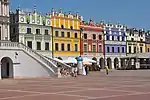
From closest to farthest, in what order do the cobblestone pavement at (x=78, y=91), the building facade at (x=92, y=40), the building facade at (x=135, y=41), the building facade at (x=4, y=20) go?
the cobblestone pavement at (x=78, y=91)
the building facade at (x=4, y=20)
the building facade at (x=92, y=40)
the building facade at (x=135, y=41)

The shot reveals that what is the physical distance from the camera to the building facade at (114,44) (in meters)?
84.2

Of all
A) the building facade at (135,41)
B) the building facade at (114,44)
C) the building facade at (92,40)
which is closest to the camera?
the building facade at (92,40)

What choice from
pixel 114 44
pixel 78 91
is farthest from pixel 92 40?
pixel 78 91

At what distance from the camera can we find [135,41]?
300 feet

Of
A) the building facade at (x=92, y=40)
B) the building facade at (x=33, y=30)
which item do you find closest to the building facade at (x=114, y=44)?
the building facade at (x=92, y=40)

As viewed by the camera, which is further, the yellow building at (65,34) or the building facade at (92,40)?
the building facade at (92,40)

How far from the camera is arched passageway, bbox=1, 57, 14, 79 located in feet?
147

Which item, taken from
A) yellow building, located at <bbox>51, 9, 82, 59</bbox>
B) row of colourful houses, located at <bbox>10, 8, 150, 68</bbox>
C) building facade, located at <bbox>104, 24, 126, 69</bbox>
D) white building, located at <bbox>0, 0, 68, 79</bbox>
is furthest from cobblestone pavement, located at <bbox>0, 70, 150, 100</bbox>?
building facade, located at <bbox>104, 24, 126, 69</bbox>

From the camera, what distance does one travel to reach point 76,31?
76438mm

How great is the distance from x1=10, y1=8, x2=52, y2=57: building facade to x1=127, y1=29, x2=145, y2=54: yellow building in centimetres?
2664

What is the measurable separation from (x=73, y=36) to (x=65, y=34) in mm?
2490

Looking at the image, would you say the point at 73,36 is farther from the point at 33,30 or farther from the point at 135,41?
the point at 135,41

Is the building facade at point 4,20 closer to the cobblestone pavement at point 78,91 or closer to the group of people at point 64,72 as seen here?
the group of people at point 64,72

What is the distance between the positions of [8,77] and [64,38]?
30.2 m
